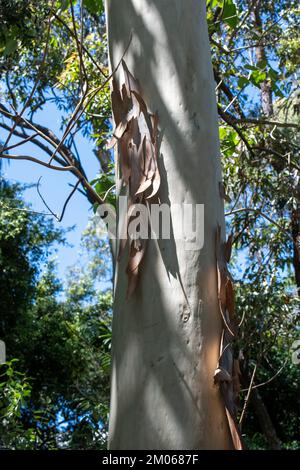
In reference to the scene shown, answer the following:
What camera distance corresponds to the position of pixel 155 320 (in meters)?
1.20

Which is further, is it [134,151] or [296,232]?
[296,232]

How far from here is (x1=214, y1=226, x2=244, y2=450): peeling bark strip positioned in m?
1.17

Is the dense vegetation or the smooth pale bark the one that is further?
the dense vegetation

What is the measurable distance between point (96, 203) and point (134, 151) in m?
1.22

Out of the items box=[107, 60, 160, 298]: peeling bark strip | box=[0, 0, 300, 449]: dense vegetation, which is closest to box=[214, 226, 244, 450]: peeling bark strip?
box=[107, 60, 160, 298]: peeling bark strip

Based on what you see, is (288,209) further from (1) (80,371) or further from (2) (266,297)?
(1) (80,371)

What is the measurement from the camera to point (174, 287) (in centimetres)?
121

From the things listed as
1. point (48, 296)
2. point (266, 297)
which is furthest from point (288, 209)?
point (48, 296)

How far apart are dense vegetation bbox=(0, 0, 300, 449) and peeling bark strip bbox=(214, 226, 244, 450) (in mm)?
621

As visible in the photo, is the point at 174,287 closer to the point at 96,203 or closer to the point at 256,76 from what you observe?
the point at 96,203

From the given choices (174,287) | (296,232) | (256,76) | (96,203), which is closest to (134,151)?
(174,287)

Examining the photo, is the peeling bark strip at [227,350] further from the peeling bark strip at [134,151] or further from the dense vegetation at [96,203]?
the dense vegetation at [96,203]

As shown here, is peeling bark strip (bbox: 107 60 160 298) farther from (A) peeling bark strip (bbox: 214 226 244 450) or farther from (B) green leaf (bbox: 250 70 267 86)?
(B) green leaf (bbox: 250 70 267 86)
